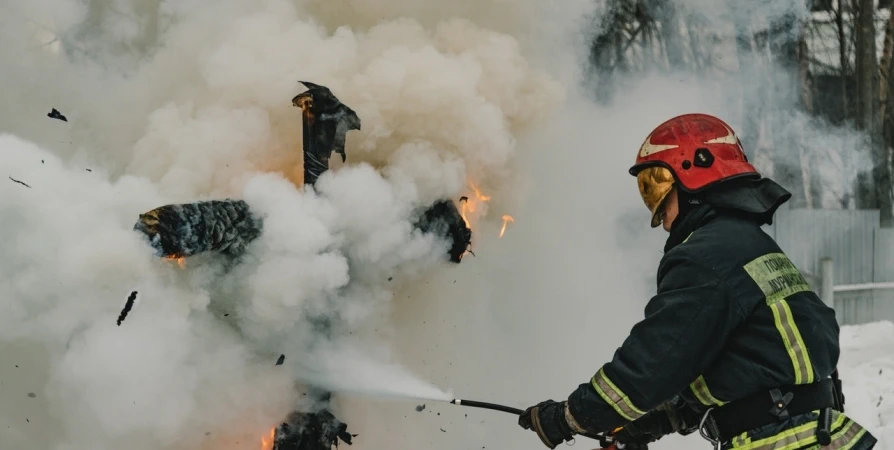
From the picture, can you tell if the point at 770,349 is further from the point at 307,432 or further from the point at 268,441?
the point at 268,441

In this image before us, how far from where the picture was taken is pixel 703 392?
2.66 meters

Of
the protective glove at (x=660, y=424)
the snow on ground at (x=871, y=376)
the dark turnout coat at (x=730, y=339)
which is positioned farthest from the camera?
the snow on ground at (x=871, y=376)

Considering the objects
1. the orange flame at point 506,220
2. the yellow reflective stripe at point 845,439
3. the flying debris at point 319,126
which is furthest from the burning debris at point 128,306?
the orange flame at point 506,220

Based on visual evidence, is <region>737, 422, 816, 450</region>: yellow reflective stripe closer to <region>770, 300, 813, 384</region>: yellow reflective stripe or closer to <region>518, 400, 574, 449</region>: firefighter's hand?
<region>770, 300, 813, 384</region>: yellow reflective stripe

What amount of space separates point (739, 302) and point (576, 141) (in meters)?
4.61

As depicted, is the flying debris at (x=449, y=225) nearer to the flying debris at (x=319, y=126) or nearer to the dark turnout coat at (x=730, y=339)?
the flying debris at (x=319, y=126)

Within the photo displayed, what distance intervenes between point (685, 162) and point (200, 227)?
2.22 meters

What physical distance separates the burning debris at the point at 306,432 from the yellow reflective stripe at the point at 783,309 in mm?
2696

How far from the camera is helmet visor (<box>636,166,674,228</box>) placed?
2.98 m

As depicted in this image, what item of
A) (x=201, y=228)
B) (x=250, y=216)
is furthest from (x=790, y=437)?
(x=250, y=216)

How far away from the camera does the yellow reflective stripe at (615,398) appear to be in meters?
2.58

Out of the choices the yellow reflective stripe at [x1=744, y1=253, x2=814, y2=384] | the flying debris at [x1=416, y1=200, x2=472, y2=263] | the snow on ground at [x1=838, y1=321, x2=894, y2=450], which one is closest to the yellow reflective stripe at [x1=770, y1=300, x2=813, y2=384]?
the yellow reflective stripe at [x1=744, y1=253, x2=814, y2=384]

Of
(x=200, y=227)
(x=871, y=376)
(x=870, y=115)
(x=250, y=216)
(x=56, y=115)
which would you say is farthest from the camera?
(x=870, y=115)

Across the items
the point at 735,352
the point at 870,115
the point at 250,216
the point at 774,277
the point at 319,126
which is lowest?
the point at 735,352
